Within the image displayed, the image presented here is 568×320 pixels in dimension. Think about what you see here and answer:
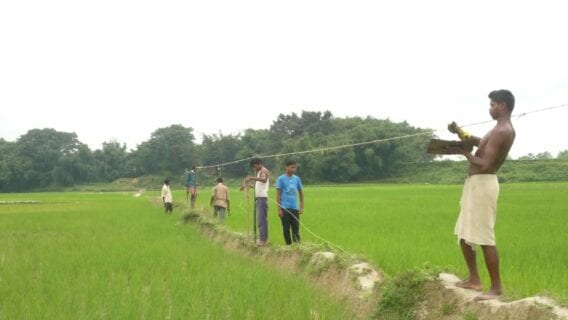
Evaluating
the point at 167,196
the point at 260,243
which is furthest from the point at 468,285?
the point at 167,196

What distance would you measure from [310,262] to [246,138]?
171 ft

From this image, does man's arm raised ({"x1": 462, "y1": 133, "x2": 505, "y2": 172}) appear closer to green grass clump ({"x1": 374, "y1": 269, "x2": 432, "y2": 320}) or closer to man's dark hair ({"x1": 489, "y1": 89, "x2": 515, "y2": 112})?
man's dark hair ({"x1": 489, "y1": 89, "x2": 515, "y2": 112})

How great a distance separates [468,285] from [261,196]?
4.18m

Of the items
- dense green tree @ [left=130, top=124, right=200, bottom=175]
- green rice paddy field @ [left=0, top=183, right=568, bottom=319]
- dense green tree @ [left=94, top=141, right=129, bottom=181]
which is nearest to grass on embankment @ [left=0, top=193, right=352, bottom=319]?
green rice paddy field @ [left=0, top=183, right=568, bottom=319]

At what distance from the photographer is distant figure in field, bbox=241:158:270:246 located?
7.52 metres

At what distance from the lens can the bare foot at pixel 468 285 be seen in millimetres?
3820

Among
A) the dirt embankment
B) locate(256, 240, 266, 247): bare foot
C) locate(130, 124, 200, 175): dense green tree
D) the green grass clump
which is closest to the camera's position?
the dirt embankment

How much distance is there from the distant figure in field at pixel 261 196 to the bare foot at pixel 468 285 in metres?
3.84

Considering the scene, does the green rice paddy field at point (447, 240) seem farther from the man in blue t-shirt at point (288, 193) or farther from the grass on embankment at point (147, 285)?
the grass on embankment at point (147, 285)

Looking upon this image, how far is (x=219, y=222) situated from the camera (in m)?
10.7

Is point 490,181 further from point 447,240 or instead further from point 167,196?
point 167,196

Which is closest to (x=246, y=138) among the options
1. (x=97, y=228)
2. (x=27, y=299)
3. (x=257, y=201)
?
(x=97, y=228)

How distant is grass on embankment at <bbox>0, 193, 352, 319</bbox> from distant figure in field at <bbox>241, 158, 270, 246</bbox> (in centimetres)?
65

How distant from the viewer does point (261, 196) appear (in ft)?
25.2
